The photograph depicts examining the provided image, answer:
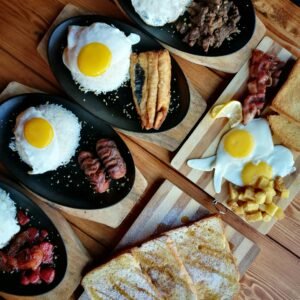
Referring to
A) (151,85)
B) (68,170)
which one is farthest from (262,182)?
(68,170)

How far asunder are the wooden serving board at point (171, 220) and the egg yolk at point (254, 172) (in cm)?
34

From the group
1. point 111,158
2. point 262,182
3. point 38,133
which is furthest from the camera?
point 262,182

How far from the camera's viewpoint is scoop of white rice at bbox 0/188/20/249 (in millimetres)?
2963

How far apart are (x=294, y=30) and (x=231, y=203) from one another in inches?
48.4

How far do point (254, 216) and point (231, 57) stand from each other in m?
1.05

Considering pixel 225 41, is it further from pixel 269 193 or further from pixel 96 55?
pixel 269 193

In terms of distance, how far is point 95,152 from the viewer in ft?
10.2

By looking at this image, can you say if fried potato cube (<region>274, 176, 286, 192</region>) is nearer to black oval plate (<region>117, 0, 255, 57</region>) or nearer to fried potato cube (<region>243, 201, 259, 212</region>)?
fried potato cube (<region>243, 201, 259, 212</region>)

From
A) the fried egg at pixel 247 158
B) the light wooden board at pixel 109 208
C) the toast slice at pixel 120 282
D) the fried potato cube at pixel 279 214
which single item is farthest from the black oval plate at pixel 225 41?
the toast slice at pixel 120 282

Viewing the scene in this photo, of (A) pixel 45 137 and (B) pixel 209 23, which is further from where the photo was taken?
(B) pixel 209 23

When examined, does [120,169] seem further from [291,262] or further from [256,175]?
[291,262]

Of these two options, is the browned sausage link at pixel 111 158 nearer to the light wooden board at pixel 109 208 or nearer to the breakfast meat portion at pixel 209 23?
the light wooden board at pixel 109 208

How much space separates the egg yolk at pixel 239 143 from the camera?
316 centimetres

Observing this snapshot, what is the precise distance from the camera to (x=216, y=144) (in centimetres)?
321
